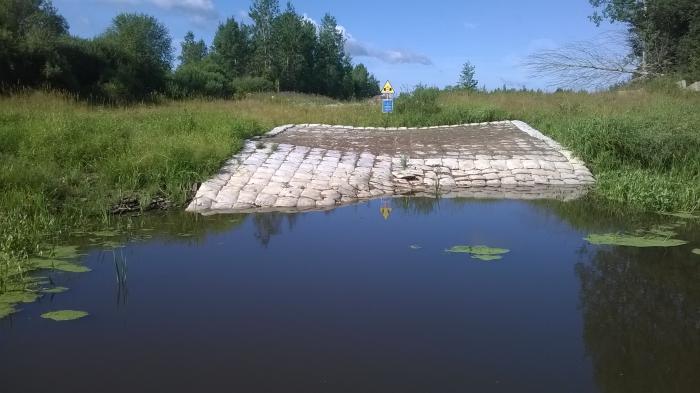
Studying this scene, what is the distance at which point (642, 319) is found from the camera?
162 inches

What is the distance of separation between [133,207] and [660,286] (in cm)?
617

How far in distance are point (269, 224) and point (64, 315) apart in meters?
3.12

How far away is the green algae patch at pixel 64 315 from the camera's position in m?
4.16

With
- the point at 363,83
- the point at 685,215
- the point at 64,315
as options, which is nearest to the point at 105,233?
Answer: the point at 64,315

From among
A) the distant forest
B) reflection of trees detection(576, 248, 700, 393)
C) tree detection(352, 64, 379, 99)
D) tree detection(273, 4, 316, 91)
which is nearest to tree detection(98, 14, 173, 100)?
the distant forest

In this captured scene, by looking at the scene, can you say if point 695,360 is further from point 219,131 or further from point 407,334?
point 219,131

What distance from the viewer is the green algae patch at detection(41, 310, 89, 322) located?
416cm

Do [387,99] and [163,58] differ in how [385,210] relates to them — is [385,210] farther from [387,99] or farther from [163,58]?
[163,58]

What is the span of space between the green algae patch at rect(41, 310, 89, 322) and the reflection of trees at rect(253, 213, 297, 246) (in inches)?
87.9

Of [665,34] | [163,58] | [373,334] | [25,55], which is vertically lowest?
[373,334]

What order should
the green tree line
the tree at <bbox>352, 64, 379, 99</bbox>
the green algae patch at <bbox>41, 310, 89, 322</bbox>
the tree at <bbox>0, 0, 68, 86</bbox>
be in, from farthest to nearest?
1. the tree at <bbox>352, 64, 379, 99</bbox>
2. the tree at <bbox>0, 0, 68, 86</bbox>
3. the green algae patch at <bbox>41, 310, 89, 322</bbox>
4. the green tree line

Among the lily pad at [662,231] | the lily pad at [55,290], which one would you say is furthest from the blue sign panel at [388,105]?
the lily pad at [55,290]

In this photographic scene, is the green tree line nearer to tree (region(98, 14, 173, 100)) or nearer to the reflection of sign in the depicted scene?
the reflection of sign

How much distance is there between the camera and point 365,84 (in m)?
83.5
